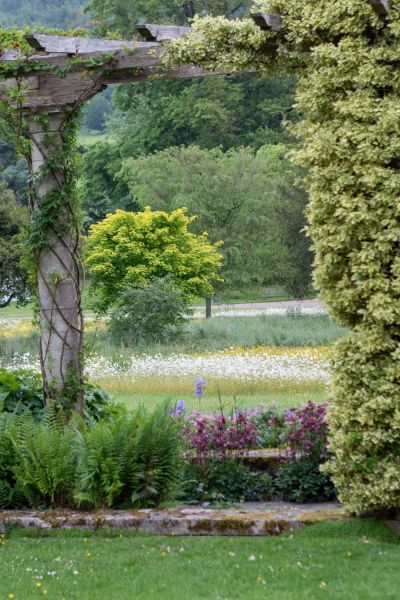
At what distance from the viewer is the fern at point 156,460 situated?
21.9 ft

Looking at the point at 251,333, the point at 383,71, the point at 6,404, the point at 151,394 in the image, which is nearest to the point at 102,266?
the point at 251,333

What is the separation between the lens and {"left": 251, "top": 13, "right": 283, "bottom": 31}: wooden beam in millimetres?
6598

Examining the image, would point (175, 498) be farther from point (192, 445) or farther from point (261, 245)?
point (261, 245)

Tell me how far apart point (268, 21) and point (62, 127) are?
7.27 ft

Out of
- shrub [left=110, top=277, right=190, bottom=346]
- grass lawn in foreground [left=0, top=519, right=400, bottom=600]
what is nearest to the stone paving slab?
grass lawn in foreground [left=0, top=519, right=400, bottom=600]

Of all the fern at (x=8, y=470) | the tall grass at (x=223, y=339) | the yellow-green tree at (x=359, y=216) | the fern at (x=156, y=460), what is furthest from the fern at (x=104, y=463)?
the tall grass at (x=223, y=339)

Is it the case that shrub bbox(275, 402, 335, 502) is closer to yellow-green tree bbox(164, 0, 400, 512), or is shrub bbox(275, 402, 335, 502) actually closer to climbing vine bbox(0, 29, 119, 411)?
yellow-green tree bbox(164, 0, 400, 512)

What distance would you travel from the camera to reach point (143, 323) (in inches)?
879

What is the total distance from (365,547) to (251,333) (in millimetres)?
16020

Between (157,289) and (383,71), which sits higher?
(383,71)

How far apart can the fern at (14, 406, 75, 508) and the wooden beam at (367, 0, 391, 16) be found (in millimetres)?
3830

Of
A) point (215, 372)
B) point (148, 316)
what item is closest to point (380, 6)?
point (215, 372)

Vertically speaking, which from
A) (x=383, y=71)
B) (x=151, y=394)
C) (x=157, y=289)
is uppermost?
(x=383, y=71)

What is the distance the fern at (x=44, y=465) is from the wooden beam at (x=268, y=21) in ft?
11.3
